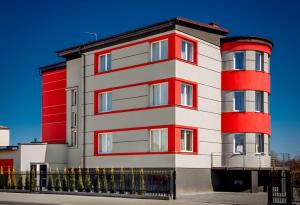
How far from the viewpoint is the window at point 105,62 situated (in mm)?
36375

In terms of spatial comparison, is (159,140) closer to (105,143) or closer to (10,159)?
(105,143)

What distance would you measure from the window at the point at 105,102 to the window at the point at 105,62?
176cm

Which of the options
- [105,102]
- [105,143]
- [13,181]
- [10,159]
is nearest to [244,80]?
[105,102]

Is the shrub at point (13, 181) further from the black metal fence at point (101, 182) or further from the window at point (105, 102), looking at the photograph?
the window at point (105, 102)

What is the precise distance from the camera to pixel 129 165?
3381cm

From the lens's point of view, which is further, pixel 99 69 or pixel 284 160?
pixel 99 69

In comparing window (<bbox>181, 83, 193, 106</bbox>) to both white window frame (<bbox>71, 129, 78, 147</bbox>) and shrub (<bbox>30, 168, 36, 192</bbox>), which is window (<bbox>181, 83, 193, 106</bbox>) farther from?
shrub (<bbox>30, 168, 36, 192</bbox>)

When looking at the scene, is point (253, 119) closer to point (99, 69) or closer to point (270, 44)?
point (270, 44)

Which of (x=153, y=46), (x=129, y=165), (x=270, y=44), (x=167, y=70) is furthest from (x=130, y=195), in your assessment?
(x=270, y=44)

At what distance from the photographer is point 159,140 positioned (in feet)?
106

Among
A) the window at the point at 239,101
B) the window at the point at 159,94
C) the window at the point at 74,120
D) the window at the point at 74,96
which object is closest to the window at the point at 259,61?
the window at the point at 239,101

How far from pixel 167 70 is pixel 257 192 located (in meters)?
9.77

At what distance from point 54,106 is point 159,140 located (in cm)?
1370

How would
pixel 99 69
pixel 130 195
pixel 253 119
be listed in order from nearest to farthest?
pixel 130 195, pixel 253 119, pixel 99 69
